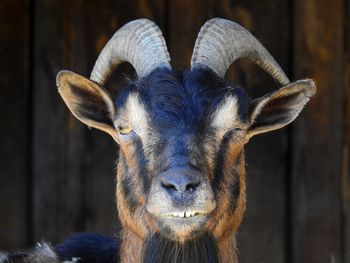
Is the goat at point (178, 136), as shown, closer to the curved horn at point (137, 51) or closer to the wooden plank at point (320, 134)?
the curved horn at point (137, 51)

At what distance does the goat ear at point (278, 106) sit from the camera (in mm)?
8555

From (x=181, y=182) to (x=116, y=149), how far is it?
5.44 m

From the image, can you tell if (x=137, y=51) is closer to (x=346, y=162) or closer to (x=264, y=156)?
(x=264, y=156)

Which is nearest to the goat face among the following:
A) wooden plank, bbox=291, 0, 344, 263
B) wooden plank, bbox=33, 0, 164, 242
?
wooden plank, bbox=291, 0, 344, 263

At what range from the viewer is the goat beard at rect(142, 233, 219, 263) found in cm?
789

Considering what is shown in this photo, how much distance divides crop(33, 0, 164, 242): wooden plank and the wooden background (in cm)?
1

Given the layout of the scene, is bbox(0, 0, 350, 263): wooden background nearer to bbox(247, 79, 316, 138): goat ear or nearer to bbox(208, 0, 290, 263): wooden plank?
bbox(208, 0, 290, 263): wooden plank

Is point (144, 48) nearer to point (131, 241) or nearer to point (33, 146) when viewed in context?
point (131, 241)

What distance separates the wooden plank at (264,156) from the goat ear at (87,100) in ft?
14.2

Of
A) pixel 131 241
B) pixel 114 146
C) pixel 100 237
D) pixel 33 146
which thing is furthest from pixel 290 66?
pixel 131 241

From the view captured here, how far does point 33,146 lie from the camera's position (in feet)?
42.4

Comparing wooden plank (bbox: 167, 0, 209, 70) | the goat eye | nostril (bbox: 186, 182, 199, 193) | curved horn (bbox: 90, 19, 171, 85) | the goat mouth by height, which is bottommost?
the goat mouth

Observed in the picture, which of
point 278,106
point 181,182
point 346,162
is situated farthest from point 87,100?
point 346,162

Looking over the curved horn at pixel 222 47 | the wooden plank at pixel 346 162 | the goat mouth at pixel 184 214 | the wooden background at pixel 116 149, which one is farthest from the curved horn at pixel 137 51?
the wooden plank at pixel 346 162
